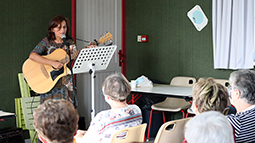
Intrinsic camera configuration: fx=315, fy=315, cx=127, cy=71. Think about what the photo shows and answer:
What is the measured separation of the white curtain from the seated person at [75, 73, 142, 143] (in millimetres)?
2550

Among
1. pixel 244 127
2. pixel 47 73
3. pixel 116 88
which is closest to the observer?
pixel 244 127

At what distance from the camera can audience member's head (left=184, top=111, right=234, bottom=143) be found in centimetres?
121

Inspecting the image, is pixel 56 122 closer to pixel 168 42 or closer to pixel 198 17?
pixel 198 17

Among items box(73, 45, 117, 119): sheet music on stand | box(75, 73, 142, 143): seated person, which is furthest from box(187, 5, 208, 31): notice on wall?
box(75, 73, 142, 143): seated person

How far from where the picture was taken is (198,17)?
494cm

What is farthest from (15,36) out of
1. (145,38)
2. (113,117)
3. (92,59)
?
(113,117)

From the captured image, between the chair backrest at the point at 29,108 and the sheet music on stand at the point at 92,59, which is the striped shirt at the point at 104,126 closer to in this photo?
the sheet music on stand at the point at 92,59

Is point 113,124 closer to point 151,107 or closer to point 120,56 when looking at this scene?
point 151,107

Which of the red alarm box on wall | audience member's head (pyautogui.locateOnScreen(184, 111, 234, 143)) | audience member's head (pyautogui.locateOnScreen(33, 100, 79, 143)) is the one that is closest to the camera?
audience member's head (pyautogui.locateOnScreen(184, 111, 234, 143))

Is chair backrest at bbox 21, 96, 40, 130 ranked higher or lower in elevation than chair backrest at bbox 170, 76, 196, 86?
lower

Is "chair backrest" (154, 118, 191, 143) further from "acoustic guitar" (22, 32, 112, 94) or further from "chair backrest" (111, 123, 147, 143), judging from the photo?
"acoustic guitar" (22, 32, 112, 94)

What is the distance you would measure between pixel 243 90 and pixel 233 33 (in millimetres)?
2399

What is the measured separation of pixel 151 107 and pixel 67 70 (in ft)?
4.51

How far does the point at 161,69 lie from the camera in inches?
215
